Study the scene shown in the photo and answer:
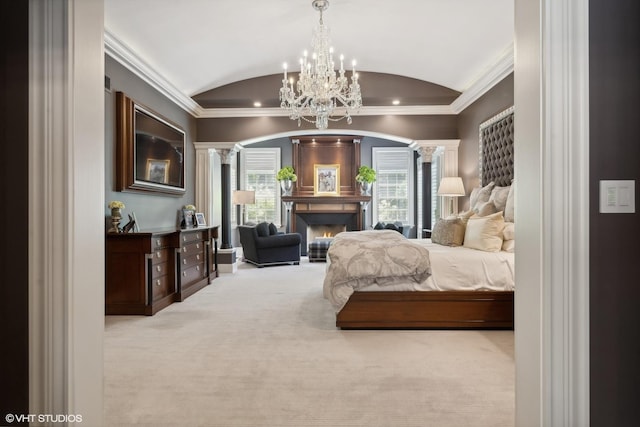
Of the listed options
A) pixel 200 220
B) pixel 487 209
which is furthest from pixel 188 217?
pixel 487 209

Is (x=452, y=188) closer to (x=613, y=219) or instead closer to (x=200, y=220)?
(x=200, y=220)

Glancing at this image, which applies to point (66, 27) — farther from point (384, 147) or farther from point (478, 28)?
point (384, 147)

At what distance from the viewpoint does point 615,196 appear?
1150 millimetres

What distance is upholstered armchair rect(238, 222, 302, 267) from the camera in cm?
677

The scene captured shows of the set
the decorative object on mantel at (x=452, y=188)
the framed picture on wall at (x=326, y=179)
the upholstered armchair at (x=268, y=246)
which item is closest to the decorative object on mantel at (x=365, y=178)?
the framed picture on wall at (x=326, y=179)

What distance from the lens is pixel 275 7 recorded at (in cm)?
376

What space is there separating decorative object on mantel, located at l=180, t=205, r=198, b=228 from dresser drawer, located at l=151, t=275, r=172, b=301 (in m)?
1.35

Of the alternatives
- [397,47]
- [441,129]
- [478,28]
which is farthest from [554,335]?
[441,129]

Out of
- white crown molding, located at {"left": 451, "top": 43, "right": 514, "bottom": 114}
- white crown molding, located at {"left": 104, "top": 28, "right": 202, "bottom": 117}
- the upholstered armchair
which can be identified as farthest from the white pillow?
white crown molding, located at {"left": 104, "top": 28, "right": 202, "bottom": 117}

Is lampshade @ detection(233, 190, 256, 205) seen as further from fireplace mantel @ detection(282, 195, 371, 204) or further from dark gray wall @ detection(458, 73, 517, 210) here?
dark gray wall @ detection(458, 73, 517, 210)

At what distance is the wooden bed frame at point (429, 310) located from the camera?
3141mm

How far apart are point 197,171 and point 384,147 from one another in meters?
4.61

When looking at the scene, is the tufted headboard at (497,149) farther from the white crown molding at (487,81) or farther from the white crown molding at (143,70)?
the white crown molding at (143,70)

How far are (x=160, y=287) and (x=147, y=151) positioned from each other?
170 cm
